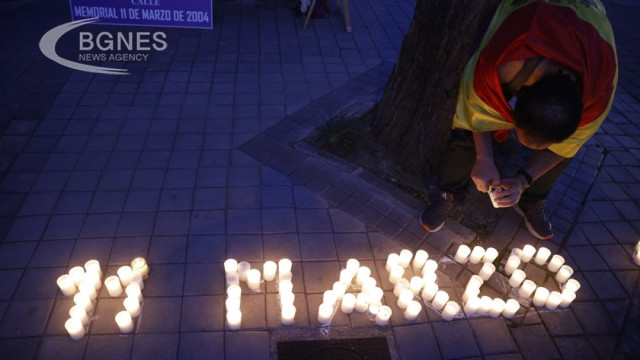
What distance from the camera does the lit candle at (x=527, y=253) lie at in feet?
11.7

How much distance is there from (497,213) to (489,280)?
877 mm

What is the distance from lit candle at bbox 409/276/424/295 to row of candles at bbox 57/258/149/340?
2.04 meters

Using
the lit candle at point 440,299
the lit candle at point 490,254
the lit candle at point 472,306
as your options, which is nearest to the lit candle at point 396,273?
the lit candle at point 440,299

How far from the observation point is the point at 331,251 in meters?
3.57

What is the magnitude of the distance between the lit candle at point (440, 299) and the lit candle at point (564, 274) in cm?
109

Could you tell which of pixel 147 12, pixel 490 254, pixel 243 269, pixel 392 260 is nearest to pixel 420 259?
pixel 392 260

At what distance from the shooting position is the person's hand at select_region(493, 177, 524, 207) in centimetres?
322

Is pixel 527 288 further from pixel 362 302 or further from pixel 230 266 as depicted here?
pixel 230 266

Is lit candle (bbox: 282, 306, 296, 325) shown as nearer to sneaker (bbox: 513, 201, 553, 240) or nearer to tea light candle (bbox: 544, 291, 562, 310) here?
tea light candle (bbox: 544, 291, 562, 310)

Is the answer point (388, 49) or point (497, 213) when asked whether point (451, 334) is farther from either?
point (388, 49)

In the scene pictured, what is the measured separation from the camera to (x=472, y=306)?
10.3ft

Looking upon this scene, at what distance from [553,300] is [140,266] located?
3206mm

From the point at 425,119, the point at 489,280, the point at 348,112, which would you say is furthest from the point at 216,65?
the point at 489,280

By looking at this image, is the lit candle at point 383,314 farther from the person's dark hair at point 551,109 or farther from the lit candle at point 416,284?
the person's dark hair at point 551,109
